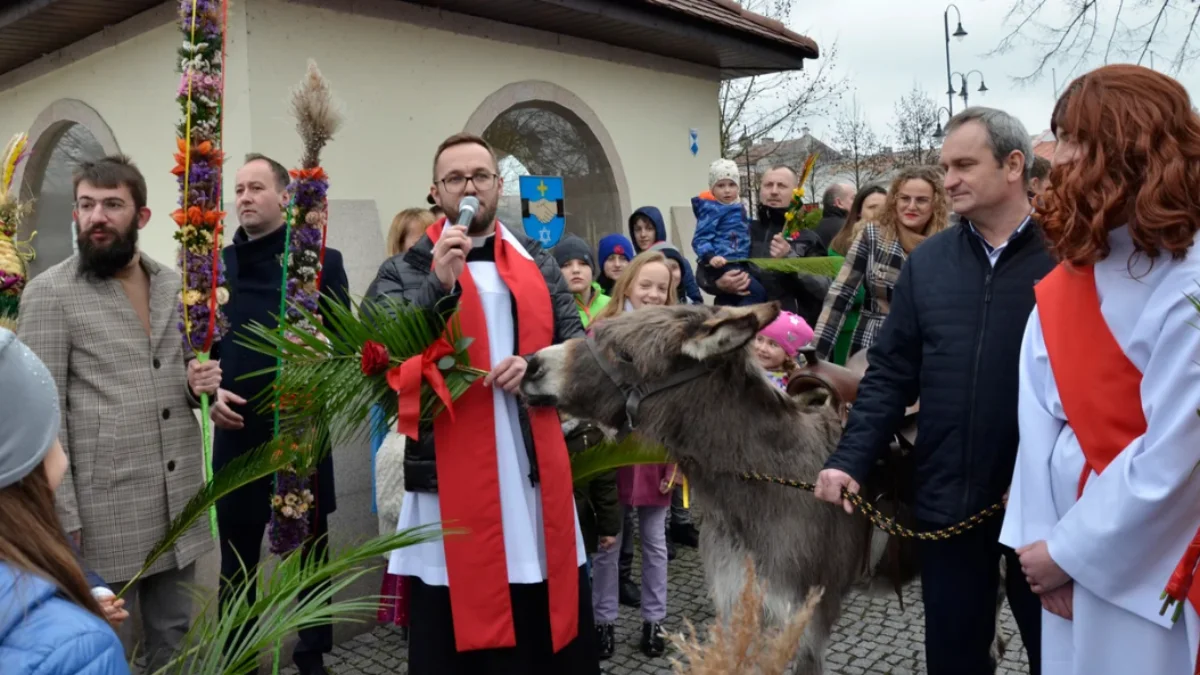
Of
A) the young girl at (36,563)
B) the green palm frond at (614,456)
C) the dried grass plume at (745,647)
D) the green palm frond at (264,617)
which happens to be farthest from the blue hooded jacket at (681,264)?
the dried grass plume at (745,647)

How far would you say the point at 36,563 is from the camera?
1.49 metres

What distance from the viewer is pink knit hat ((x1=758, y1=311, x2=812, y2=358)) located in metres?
4.71

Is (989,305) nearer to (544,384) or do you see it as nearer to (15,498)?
(544,384)

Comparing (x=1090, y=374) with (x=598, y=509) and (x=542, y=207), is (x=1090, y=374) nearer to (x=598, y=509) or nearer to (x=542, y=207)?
(x=598, y=509)

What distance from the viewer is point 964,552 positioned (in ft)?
9.93

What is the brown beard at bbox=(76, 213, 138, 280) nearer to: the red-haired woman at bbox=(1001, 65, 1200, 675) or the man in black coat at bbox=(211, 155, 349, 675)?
the man in black coat at bbox=(211, 155, 349, 675)

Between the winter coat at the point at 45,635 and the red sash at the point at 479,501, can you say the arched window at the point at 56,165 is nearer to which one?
the red sash at the point at 479,501

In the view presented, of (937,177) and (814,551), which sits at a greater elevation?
(937,177)

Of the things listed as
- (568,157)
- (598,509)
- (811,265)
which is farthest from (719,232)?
(568,157)

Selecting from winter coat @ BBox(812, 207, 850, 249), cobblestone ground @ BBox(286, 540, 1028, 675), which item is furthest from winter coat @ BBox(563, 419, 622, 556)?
winter coat @ BBox(812, 207, 850, 249)

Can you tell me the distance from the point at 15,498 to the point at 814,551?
8.87 feet

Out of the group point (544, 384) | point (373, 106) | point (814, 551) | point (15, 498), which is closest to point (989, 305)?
point (814, 551)

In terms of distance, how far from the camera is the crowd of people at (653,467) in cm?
214

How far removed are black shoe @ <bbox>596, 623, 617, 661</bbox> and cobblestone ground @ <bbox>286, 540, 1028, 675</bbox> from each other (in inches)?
2.0
